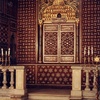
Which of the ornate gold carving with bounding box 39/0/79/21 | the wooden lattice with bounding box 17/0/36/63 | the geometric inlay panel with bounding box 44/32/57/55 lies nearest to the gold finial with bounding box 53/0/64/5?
the ornate gold carving with bounding box 39/0/79/21

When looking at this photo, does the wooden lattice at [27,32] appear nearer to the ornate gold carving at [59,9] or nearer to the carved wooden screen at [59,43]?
the ornate gold carving at [59,9]

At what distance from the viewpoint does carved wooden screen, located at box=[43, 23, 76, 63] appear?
12.4 metres

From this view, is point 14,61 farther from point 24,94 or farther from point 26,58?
point 24,94

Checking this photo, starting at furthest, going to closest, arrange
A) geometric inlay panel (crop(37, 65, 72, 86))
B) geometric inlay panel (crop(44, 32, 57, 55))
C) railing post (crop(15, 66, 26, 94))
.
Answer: geometric inlay panel (crop(44, 32, 57, 55)) < geometric inlay panel (crop(37, 65, 72, 86)) < railing post (crop(15, 66, 26, 94))

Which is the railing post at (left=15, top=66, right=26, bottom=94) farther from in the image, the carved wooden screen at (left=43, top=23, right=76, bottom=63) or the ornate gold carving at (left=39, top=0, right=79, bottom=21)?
the ornate gold carving at (left=39, top=0, right=79, bottom=21)

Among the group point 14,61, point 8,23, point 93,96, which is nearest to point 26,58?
point 14,61

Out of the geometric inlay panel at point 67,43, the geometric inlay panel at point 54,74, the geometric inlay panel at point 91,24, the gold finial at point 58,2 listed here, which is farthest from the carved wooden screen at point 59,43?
the gold finial at point 58,2

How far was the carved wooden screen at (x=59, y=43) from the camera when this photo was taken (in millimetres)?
12375

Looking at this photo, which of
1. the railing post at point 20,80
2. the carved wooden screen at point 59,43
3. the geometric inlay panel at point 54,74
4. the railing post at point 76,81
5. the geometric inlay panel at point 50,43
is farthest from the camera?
the geometric inlay panel at point 50,43

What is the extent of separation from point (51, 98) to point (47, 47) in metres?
3.64

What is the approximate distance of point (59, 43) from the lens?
1246 centimetres

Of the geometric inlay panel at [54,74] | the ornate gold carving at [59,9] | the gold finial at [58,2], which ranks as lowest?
the geometric inlay panel at [54,74]

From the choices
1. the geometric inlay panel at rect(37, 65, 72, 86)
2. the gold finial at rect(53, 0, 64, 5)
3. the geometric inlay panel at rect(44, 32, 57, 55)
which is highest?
the gold finial at rect(53, 0, 64, 5)

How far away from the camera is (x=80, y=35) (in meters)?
12.2
